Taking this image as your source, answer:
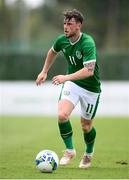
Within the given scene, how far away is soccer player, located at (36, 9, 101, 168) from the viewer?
479 inches

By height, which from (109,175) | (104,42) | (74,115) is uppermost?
(109,175)

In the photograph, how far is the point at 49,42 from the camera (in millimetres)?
52312

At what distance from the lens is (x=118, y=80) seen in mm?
30703

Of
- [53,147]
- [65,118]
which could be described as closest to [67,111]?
[65,118]

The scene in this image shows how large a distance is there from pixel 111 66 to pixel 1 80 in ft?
14.9

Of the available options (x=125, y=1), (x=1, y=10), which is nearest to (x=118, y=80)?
(x=125, y=1)

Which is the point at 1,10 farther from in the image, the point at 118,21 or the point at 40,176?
the point at 40,176

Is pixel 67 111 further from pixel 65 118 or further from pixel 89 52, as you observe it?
pixel 89 52

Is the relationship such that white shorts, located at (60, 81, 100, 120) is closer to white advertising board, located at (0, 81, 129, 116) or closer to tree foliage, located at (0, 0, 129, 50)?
white advertising board, located at (0, 81, 129, 116)

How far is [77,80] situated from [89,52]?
64 centimetres

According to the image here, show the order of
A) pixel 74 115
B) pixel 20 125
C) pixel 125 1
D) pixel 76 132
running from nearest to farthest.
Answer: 1. pixel 76 132
2. pixel 20 125
3. pixel 74 115
4. pixel 125 1

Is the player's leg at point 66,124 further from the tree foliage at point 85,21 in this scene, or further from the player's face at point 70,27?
the tree foliage at point 85,21

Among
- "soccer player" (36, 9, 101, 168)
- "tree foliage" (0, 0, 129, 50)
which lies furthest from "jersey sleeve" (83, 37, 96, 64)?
"tree foliage" (0, 0, 129, 50)

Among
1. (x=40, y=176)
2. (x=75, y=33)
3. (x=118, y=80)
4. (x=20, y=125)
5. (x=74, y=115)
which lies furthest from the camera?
(x=118, y=80)
